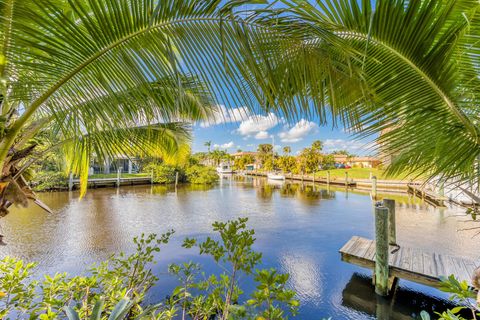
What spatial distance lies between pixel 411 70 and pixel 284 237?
621 cm

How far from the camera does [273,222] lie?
26.9 feet

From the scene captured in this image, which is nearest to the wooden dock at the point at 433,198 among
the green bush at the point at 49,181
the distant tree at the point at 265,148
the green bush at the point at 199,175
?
the green bush at the point at 199,175

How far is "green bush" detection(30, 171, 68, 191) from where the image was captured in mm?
13534

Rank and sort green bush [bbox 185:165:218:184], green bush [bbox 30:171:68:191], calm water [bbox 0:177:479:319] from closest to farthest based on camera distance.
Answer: calm water [bbox 0:177:479:319] → green bush [bbox 30:171:68:191] → green bush [bbox 185:165:218:184]

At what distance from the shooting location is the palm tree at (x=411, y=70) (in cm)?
89

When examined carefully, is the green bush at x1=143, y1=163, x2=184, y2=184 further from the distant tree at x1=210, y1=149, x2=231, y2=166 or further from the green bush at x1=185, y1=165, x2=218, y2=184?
the distant tree at x1=210, y1=149, x2=231, y2=166

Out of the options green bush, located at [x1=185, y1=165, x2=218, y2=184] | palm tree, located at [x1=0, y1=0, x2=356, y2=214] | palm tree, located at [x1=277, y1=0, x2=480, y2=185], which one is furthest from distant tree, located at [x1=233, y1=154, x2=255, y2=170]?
palm tree, located at [x1=0, y1=0, x2=356, y2=214]

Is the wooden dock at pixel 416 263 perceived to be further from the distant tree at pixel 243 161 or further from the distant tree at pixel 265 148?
the distant tree at pixel 243 161

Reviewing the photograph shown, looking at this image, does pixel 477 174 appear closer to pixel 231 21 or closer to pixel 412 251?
pixel 231 21

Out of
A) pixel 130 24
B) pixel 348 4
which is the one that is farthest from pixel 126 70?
pixel 348 4

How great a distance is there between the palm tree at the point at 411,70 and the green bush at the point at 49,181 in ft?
55.3

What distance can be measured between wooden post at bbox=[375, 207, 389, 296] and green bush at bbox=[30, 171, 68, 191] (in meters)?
16.3

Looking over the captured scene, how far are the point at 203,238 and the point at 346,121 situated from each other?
233 inches

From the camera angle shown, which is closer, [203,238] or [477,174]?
[477,174]
